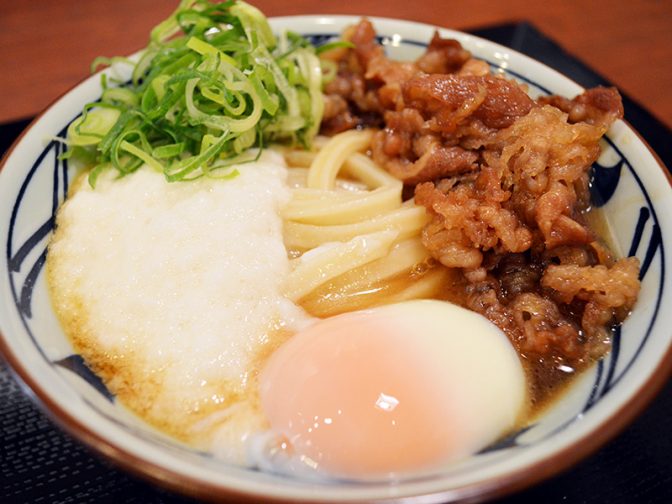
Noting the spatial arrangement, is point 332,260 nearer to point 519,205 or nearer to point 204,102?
point 519,205

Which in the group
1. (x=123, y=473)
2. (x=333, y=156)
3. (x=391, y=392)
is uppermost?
(x=333, y=156)

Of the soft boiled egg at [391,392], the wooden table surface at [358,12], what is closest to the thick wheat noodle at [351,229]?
the soft boiled egg at [391,392]

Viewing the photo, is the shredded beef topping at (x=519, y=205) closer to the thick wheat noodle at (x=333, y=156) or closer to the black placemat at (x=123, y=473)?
the thick wheat noodle at (x=333, y=156)

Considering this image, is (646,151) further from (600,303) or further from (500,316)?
(500,316)

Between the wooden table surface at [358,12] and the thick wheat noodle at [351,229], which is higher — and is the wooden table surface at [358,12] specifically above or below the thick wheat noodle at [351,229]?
above

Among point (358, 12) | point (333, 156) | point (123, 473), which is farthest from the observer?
point (358, 12)

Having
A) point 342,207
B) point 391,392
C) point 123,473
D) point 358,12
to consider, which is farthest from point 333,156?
point 358,12
